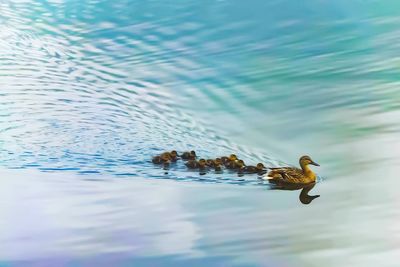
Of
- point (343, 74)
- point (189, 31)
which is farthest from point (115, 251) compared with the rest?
point (189, 31)

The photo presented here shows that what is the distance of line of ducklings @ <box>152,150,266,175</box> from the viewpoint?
381 inches

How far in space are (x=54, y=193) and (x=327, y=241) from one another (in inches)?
109

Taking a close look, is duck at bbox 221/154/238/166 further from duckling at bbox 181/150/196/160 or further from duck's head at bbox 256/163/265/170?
duckling at bbox 181/150/196/160

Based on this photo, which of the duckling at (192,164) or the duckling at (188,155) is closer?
the duckling at (192,164)

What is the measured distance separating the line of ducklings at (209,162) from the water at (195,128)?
13 cm

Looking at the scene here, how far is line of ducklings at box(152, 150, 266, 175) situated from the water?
0.13 metres

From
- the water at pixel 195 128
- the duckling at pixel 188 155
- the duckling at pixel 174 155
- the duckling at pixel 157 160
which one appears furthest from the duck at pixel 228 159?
the duckling at pixel 157 160

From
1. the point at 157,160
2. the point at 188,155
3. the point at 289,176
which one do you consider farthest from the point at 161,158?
the point at 289,176

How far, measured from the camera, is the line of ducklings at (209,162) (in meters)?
9.67

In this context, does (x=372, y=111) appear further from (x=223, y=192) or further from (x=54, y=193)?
(x=54, y=193)

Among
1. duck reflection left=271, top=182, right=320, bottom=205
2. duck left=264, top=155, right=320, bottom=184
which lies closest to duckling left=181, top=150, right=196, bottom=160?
duck left=264, top=155, right=320, bottom=184

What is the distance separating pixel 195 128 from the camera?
11.2 m

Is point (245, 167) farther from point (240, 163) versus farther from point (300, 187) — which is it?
point (300, 187)

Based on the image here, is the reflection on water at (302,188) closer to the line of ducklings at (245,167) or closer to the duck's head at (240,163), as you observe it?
the line of ducklings at (245,167)
